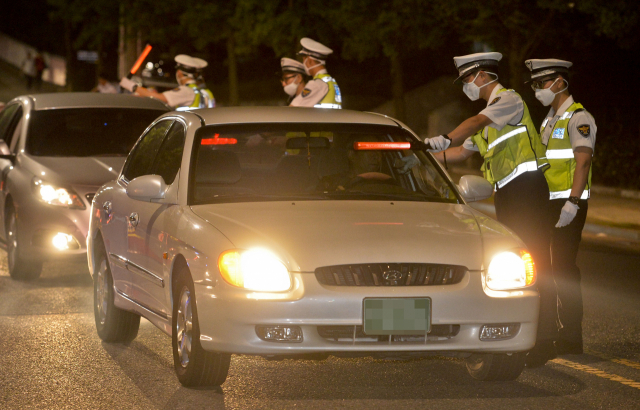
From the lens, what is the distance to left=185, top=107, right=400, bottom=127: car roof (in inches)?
273

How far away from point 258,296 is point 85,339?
8.08 ft

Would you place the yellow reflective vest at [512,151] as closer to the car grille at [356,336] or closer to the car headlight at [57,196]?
the car grille at [356,336]

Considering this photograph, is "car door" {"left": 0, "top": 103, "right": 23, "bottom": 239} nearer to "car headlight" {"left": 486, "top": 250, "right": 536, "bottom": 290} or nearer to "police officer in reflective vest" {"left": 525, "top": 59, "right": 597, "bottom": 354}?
"police officer in reflective vest" {"left": 525, "top": 59, "right": 597, "bottom": 354}

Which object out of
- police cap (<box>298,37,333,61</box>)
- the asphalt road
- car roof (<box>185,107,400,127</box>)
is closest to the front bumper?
the asphalt road

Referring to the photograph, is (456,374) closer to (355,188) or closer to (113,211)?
(355,188)

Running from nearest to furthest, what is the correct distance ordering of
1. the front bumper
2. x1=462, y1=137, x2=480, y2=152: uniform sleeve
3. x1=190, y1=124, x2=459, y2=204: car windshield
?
the front bumper
x1=190, y1=124, x2=459, y2=204: car windshield
x1=462, y1=137, x2=480, y2=152: uniform sleeve

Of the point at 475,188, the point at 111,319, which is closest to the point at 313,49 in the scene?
the point at 111,319

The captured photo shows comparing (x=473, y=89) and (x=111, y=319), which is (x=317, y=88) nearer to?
(x=473, y=89)

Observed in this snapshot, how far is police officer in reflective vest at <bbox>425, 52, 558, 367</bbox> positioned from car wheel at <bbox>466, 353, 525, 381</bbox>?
→ 2.57 ft

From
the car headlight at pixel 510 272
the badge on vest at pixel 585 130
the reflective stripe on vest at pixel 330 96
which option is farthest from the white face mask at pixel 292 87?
the car headlight at pixel 510 272

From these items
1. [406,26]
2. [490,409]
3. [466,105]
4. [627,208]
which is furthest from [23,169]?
[466,105]

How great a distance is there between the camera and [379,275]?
18.2ft

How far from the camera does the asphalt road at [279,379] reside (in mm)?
5836

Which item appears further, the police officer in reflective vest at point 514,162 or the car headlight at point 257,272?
the police officer in reflective vest at point 514,162
